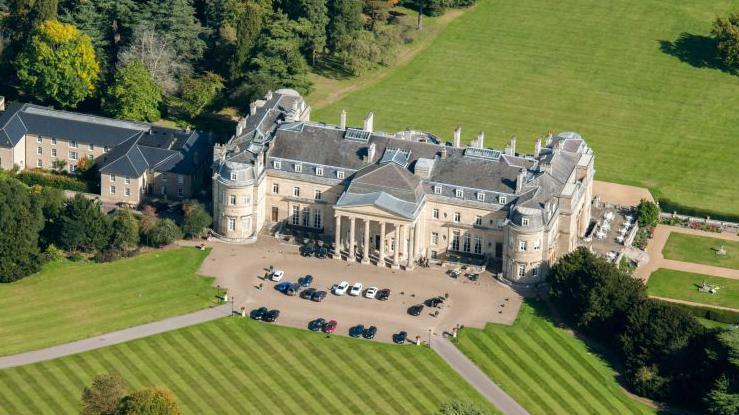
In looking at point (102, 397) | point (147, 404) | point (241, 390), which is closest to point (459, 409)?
point (241, 390)

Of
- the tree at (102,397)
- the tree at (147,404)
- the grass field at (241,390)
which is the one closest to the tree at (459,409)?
the grass field at (241,390)

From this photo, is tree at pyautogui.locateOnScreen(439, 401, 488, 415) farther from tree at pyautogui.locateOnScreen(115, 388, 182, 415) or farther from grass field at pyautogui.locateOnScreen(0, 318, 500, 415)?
tree at pyautogui.locateOnScreen(115, 388, 182, 415)

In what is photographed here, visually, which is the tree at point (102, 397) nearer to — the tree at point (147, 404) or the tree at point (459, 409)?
the tree at point (147, 404)

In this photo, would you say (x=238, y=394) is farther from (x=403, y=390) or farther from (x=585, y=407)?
(x=585, y=407)

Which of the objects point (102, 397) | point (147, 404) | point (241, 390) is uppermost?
point (147, 404)

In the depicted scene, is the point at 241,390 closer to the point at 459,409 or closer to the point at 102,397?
the point at 102,397
